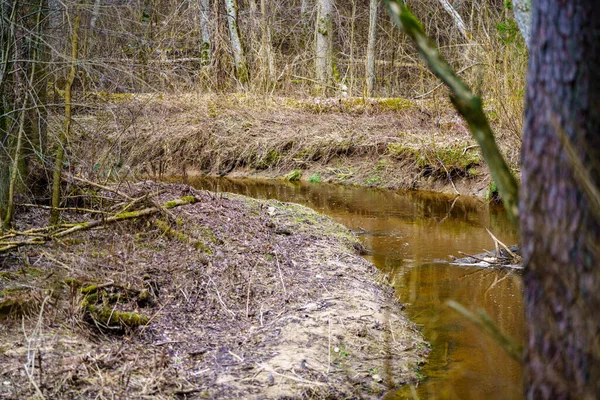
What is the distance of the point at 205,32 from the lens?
17016 millimetres

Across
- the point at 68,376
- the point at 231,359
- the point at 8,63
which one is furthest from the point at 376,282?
the point at 8,63

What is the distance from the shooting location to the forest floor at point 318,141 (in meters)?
12.1

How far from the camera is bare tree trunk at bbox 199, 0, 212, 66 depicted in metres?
16.3

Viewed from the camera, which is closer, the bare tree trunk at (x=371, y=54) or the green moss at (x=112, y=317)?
the green moss at (x=112, y=317)

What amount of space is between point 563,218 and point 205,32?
16317 millimetres

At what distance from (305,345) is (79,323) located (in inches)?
56.0

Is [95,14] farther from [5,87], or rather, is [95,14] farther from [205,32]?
[205,32]

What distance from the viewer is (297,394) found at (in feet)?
12.4

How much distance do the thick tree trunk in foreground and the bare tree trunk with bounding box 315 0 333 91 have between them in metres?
15.0

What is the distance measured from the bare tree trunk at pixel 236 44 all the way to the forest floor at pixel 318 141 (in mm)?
1045

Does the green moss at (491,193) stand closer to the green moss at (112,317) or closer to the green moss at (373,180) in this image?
the green moss at (373,180)

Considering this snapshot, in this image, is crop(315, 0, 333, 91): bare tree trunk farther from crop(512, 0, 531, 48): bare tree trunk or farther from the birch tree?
crop(512, 0, 531, 48): bare tree trunk

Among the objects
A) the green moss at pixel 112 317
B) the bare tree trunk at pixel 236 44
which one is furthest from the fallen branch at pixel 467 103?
the bare tree trunk at pixel 236 44

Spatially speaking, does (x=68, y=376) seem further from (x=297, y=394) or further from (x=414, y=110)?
(x=414, y=110)
